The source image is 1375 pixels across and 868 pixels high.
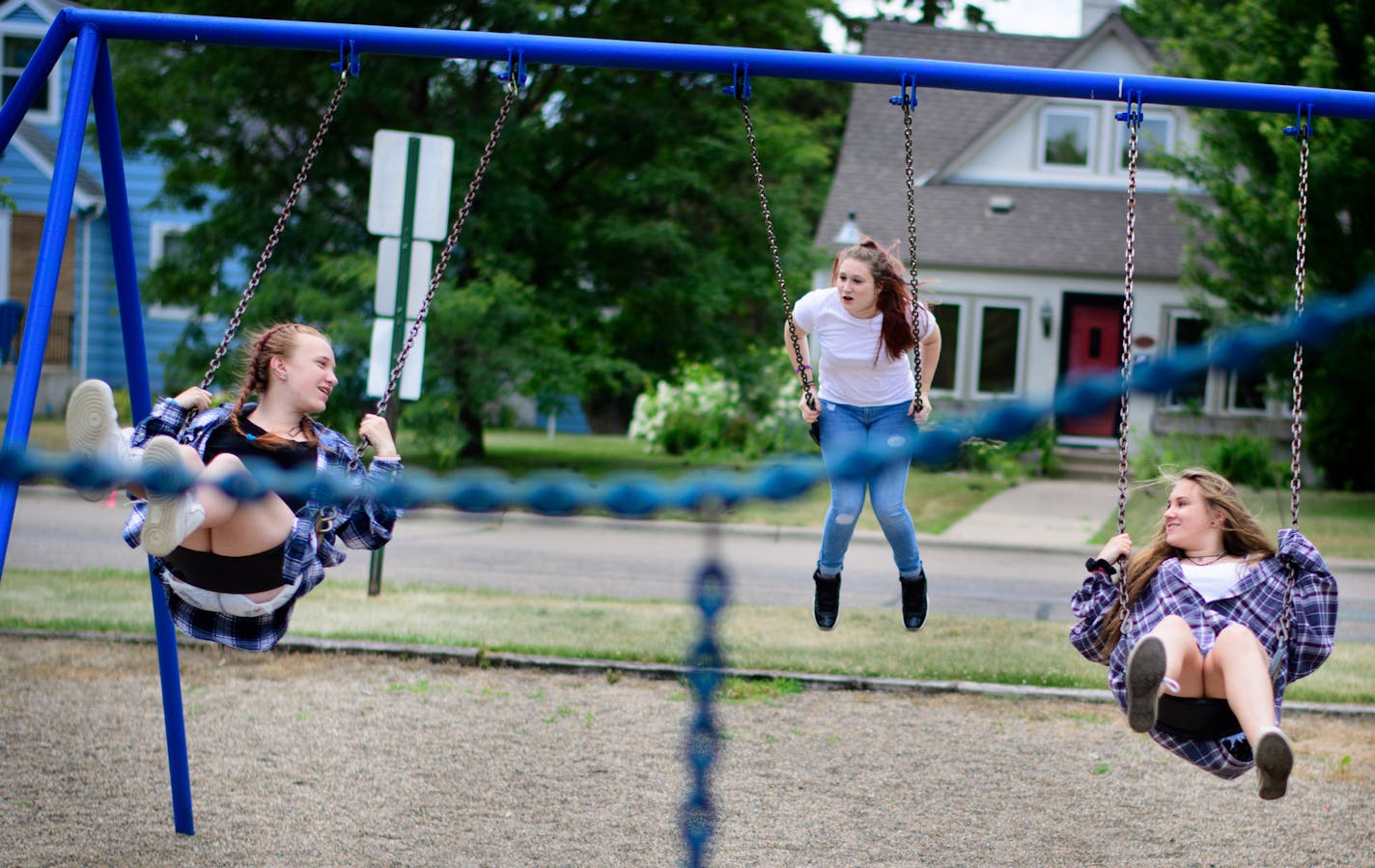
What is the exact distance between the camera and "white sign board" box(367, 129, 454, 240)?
8141 millimetres

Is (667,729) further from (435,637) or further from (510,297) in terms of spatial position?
(510,297)

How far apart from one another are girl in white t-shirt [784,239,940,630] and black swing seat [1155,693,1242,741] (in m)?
1.43

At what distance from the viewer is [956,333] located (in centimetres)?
2145

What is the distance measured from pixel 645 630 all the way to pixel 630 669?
1007mm

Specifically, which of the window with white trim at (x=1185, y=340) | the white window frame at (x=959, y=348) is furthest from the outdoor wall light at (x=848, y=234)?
the window with white trim at (x=1185, y=340)

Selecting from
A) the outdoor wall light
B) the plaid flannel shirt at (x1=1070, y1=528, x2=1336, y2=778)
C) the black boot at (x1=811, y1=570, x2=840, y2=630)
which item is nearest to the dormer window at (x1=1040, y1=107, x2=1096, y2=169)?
the outdoor wall light

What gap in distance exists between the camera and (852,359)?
5.32 metres

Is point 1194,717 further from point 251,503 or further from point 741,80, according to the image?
point 251,503

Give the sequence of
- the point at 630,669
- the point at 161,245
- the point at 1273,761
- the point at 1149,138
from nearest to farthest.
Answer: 1. the point at 1273,761
2. the point at 630,669
3. the point at 1149,138
4. the point at 161,245

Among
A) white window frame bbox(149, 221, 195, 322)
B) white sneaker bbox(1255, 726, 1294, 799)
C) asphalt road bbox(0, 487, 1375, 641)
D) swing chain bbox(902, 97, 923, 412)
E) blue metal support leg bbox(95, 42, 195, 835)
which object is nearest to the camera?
white sneaker bbox(1255, 726, 1294, 799)

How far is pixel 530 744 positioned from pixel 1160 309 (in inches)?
674

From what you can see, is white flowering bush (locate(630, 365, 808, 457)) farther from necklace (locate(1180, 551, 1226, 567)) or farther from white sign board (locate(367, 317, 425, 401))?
necklace (locate(1180, 551, 1226, 567))

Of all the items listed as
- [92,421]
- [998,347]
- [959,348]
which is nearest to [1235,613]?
[92,421]

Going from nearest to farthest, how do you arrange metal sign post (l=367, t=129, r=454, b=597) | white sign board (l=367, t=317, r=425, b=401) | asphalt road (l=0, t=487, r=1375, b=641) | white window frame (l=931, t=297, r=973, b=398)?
white sign board (l=367, t=317, r=425, b=401), metal sign post (l=367, t=129, r=454, b=597), asphalt road (l=0, t=487, r=1375, b=641), white window frame (l=931, t=297, r=973, b=398)
